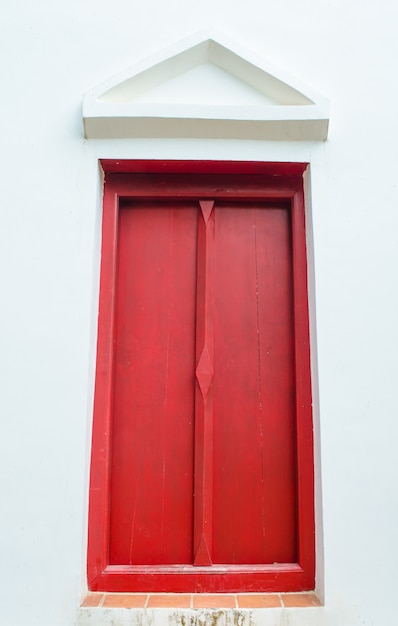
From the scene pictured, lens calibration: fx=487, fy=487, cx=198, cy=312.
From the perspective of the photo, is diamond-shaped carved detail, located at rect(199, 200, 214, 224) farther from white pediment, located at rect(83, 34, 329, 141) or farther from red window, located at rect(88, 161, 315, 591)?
white pediment, located at rect(83, 34, 329, 141)

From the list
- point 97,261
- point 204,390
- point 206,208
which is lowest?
point 204,390

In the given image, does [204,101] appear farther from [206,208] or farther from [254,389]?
[254,389]

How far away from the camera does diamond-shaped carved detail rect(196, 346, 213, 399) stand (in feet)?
7.30

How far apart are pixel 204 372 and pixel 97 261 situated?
2.35ft

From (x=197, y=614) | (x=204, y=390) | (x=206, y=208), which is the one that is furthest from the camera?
(x=206, y=208)

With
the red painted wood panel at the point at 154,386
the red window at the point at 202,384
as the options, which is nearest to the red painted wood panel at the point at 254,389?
the red window at the point at 202,384

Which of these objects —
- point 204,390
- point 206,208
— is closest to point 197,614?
point 204,390

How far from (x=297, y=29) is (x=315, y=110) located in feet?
1.53

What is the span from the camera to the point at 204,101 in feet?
7.57

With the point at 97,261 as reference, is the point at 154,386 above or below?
below

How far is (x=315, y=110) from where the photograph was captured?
2221 mm

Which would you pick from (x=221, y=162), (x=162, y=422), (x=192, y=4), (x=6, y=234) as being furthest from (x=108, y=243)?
(x=192, y=4)

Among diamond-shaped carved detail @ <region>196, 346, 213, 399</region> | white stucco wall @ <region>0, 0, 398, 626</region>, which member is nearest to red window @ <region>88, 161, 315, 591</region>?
diamond-shaped carved detail @ <region>196, 346, 213, 399</region>

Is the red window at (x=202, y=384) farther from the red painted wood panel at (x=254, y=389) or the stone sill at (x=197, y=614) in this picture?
the stone sill at (x=197, y=614)
